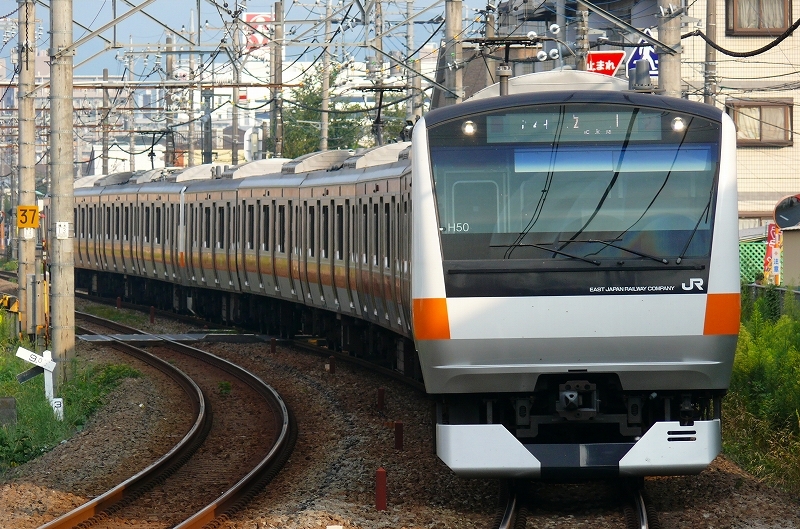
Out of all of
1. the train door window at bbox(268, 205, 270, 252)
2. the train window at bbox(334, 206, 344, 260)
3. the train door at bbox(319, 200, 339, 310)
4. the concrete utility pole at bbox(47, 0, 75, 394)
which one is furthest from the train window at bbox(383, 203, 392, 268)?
the train door window at bbox(268, 205, 270, 252)

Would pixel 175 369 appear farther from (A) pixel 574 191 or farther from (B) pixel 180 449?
(A) pixel 574 191

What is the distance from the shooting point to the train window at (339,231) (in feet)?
55.7

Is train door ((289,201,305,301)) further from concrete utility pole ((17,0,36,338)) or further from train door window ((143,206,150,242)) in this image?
train door window ((143,206,150,242))

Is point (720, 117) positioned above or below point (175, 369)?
above

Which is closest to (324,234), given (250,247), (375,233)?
(375,233)

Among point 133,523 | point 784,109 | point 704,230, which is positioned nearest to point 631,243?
point 704,230

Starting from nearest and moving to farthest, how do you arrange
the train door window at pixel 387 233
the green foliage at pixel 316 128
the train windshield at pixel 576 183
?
1. the train windshield at pixel 576 183
2. the train door window at pixel 387 233
3. the green foliage at pixel 316 128

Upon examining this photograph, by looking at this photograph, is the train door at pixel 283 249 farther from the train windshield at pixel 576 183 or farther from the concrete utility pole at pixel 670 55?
the train windshield at pixel 576 183

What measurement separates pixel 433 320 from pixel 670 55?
611cm

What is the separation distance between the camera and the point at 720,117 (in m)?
8.47

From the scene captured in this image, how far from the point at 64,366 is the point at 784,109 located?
17.6 metres

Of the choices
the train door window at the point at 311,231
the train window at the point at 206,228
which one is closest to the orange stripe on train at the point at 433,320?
the train door window at the point at 311,231

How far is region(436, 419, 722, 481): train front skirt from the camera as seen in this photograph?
8.17 m

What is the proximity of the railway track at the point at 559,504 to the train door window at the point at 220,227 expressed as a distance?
14.9m
